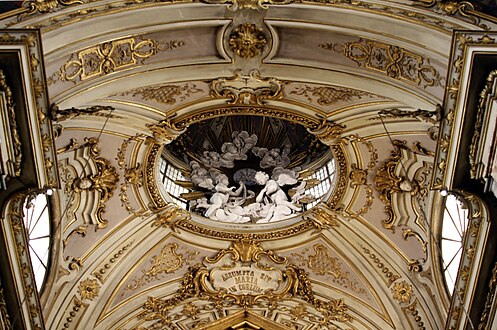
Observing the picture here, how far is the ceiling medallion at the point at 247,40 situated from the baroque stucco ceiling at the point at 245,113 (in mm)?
24

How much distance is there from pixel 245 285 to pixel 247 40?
5380mm

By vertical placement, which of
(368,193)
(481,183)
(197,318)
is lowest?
(481,183)

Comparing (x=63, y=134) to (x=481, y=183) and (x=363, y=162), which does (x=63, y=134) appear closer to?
(x=363, y=162)

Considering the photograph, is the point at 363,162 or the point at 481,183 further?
the point at 363,162

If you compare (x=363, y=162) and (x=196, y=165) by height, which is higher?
(x=196, y=165)

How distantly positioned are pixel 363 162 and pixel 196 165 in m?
3.53

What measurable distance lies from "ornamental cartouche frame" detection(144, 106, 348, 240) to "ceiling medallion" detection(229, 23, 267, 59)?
1.58 meters

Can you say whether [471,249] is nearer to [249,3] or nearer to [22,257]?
[249,3]

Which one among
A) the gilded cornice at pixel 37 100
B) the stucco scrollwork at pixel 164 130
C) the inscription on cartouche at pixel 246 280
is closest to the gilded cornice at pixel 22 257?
the gilded cornice at pixel 37 100

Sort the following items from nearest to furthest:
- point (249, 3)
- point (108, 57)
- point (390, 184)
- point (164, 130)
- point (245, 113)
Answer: point (249, 3)
point (108, 57)
point (164, 130)
point (245, 113)
point (390, 184)

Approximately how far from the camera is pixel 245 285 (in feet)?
48.6

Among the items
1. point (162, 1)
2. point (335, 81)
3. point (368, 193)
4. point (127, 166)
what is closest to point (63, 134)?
point (127, 166)

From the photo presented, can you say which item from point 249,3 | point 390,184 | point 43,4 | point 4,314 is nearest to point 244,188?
point 390,184

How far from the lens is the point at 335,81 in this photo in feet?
38.2
